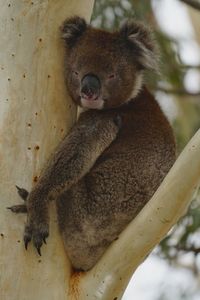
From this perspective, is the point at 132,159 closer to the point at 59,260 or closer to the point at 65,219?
the point at 65,219

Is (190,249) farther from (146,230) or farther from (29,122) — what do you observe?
(29,122)

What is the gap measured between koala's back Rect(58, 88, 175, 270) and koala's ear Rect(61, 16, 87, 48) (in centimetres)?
43

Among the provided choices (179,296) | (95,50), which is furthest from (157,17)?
(95,50)

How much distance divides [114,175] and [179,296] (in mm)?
3940

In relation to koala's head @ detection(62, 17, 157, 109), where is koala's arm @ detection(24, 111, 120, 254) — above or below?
below

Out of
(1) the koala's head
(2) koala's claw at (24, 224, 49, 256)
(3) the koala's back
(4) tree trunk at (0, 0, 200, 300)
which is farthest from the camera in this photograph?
(1) the koala's head

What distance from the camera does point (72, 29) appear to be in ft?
12.9

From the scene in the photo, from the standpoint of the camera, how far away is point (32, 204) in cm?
353

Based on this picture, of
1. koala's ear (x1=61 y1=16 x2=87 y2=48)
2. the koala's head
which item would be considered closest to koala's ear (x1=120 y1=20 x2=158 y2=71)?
the koala's head

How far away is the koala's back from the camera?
3.76m

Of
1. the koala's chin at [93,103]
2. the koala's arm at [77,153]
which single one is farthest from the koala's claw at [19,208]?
the koala's chin at [93,103]

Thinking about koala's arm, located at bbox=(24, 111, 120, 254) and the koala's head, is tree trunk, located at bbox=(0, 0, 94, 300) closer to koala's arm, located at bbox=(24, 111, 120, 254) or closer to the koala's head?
koala's arm, located at bbox=(24, 111, 120, 254)

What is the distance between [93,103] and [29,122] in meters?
0.54

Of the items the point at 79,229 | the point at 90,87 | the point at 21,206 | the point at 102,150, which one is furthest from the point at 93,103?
the point at 21,206
